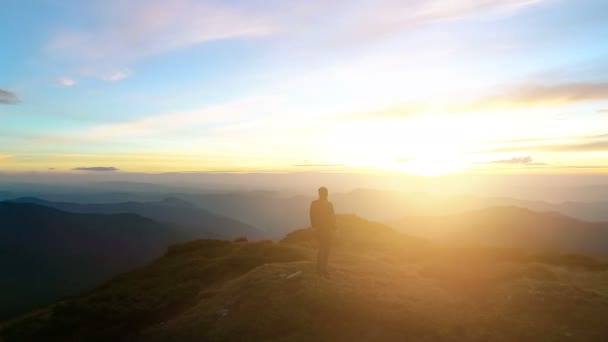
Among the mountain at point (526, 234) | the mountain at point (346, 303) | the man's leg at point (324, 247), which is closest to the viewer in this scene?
the mountain at point (346, 303)

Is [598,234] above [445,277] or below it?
below

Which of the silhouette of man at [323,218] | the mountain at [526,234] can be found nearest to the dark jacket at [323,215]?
the silhouette of man at [323,218]

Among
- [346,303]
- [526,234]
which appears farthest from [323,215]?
[526,234]

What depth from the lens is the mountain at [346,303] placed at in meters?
16.3

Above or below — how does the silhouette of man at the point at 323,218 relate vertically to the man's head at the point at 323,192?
below

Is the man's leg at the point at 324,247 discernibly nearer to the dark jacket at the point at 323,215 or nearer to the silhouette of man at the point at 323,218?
the silhouette of man at the point at 323,218

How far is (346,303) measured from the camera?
18172mm

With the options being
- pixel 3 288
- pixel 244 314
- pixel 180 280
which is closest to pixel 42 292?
pixel 3 288

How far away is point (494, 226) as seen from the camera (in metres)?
190

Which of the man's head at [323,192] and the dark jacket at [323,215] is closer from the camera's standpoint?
the man's head at [323,192]

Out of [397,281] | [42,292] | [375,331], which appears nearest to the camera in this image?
[375,331]

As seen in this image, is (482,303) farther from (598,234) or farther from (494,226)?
(598,234)

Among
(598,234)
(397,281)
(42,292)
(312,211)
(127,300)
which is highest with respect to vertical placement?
(312,211)

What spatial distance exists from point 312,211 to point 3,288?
621ft
